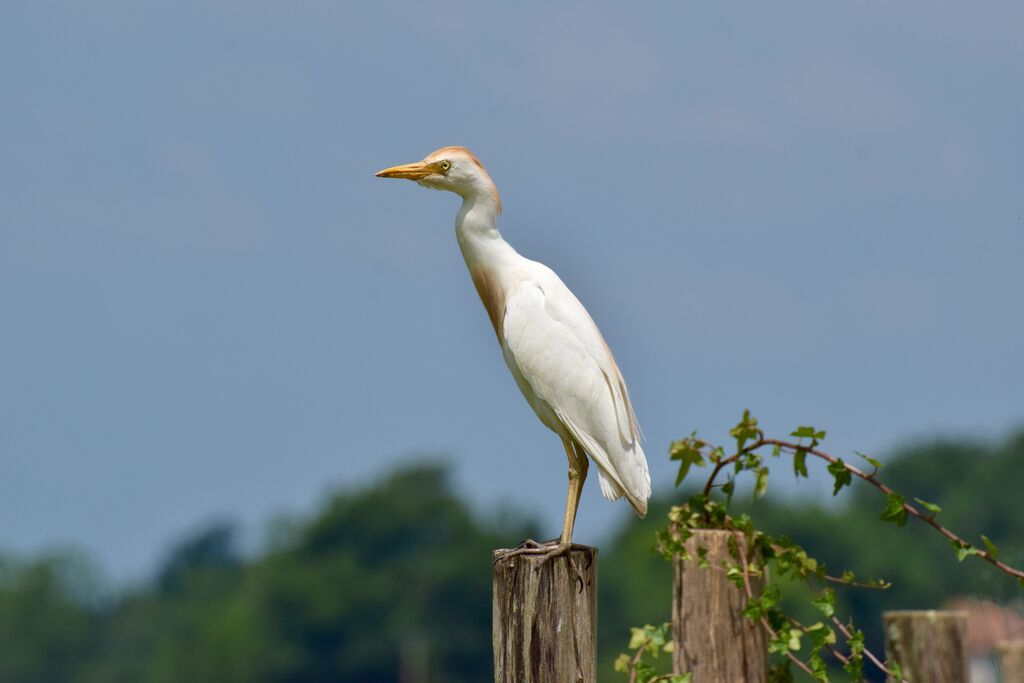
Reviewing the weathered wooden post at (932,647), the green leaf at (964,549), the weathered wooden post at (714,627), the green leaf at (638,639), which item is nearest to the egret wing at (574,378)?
the weathered wooden post at (714,627)

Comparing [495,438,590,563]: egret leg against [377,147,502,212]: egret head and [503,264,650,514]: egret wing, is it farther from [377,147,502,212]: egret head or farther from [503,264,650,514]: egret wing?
[377,147,502,212]: egret head

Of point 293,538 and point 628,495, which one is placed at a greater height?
point 293,538

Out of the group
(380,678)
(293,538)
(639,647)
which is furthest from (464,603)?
(639,647)

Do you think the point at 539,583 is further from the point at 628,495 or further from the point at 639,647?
the point at 639,647

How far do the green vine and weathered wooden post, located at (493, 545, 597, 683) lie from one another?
956mm

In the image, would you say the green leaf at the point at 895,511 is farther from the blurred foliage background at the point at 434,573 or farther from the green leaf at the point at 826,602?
the blurred foliage background at the point at 434,573

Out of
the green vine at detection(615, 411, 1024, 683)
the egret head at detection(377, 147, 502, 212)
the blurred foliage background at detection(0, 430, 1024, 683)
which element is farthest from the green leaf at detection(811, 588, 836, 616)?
the blurred foliage background at detection(0, 430, 1024, 683)

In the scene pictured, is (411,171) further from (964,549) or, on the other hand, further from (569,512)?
(964,549)

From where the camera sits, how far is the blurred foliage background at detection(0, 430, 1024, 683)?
7281 centimetres

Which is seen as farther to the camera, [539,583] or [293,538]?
[293,538]

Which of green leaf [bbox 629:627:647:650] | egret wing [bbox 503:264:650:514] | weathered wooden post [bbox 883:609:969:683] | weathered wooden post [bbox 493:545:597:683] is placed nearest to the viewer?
weathered wooden post [bbox 493:545:597:683]

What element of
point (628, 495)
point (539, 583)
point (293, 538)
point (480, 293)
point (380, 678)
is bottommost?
point (539, 583)

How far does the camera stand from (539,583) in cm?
530

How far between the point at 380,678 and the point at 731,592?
234 ft
